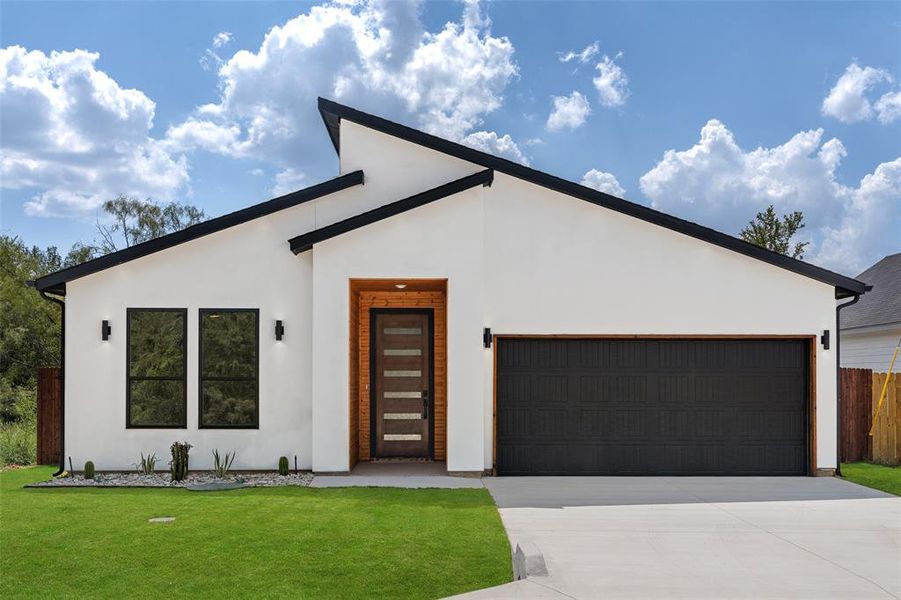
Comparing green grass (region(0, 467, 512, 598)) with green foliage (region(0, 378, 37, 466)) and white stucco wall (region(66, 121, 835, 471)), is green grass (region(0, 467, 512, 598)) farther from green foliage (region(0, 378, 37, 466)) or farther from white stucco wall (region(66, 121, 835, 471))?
green foliage (region(0, 378, 37, 466))

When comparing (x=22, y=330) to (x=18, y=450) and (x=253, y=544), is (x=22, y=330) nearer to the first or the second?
(x=18, y=450)

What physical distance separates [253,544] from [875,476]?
9.57 metres

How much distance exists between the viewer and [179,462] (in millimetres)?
9430

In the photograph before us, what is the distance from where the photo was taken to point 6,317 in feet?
77.8

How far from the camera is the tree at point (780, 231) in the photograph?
23.9 m

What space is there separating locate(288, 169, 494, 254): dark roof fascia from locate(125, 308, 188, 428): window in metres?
2.30

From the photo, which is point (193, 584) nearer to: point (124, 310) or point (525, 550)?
point (525, 550)

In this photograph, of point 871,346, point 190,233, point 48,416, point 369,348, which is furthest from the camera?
point 871,346

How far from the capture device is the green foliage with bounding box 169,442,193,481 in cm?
943

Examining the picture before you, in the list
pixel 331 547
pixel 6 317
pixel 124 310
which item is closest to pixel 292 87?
pixel 124 310

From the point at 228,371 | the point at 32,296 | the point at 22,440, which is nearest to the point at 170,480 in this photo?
the point at 228,371

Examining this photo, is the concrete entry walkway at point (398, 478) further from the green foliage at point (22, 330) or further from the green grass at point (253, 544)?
the green foliage at point (22, 330)

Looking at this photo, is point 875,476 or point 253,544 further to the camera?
point 875,476

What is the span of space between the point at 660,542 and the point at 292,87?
12.5 m
